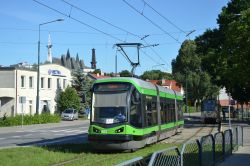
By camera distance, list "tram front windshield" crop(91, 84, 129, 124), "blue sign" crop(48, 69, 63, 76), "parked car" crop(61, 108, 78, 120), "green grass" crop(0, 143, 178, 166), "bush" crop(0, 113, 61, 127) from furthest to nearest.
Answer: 1. "blue sign" crop(48, 69, 63, 76)
2. "parked car" crop(61, 108, 78, 120)
3. "bush" crop(0, 113, 61, 127)
4. "tram front windshield" crop(91, 84, 129, 124)
5. "green grass" crop(0, 143, 178, 166)

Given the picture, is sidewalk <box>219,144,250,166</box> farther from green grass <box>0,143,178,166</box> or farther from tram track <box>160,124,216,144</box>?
tram track <box>160,124,216,144</box>

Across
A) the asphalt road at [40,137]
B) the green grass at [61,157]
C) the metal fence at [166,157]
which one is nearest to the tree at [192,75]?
the asphalt road at [40,137]

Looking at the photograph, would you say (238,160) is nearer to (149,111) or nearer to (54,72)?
(149,111)

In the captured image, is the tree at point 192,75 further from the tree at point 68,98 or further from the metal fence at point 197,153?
the metal fence at point 197,153

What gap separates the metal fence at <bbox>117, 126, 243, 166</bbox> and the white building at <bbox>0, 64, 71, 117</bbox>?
43.5 m

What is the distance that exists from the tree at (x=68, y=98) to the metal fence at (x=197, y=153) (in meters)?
53.5

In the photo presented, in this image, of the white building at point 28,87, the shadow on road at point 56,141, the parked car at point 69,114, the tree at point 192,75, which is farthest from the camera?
the tree at point 192,75

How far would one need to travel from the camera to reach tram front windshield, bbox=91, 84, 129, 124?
19.5m

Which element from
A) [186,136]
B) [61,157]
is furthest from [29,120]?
[61,157]

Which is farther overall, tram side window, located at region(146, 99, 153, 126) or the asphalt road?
the asphalt road

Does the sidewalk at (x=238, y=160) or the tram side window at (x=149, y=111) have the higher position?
the tram side window at (x=149, y=111)

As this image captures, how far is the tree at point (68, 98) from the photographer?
2847 inches

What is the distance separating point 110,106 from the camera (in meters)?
19.7

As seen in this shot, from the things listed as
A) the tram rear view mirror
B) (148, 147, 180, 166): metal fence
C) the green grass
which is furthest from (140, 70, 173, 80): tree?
(148, 147, 180, 166): metal fence
